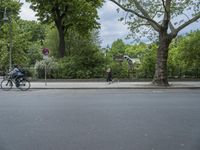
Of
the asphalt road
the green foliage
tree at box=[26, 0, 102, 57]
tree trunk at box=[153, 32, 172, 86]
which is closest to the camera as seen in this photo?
the asphalt road

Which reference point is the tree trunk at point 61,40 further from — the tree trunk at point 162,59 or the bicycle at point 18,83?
the bicycle at point 18,83

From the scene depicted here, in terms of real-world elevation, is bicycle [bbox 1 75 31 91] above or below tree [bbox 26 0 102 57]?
below

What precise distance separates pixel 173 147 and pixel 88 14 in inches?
1512

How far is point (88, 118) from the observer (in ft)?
37.6

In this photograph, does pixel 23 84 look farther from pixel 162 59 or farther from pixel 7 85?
pixel 162 59

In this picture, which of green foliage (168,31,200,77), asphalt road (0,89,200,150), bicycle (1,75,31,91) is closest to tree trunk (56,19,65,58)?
green foliage (168,31,200,77)

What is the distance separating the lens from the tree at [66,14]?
1713 inches

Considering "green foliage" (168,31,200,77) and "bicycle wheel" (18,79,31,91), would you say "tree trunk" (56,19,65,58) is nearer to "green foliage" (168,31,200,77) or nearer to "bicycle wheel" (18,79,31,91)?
"green foliage" (168,31,200,77)

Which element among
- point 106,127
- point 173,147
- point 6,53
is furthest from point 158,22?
point 6,53

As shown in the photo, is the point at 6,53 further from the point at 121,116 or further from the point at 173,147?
the point at 173,147

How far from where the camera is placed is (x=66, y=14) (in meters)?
44.7

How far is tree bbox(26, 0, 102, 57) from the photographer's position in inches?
1713

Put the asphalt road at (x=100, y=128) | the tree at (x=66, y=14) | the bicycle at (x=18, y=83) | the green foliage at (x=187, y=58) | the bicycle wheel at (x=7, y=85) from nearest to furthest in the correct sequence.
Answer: the asphalt road at (x=100, y=128) → the bicycle at (x=18, y=83) → the bicycle wheel at (x=7, y=85) → the green foliage at (x=187, y=58) → the tree at (x=66, y=14)

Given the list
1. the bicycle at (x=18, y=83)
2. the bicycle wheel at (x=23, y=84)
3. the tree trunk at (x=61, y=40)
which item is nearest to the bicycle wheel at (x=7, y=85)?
the bicycle at (x=18, y=83)
